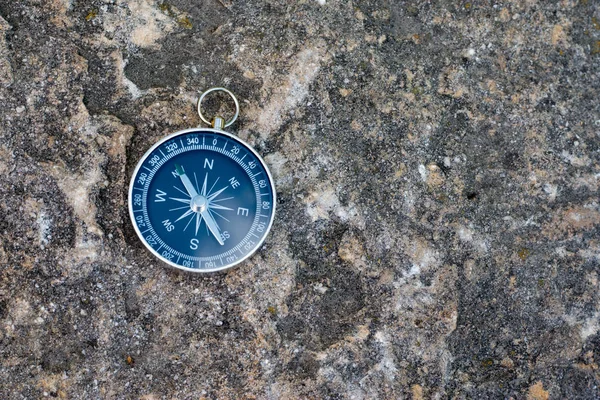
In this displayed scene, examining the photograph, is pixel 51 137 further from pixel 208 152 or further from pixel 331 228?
pixel 331 228

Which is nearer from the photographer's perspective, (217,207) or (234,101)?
(217,207)

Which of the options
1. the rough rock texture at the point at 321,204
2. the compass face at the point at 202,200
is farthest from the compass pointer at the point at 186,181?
the rough rock texture at the point at 321,204

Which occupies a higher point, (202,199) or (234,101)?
(234,101)

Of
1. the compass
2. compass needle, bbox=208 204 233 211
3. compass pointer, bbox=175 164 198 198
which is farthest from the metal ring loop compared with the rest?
compass needle, bbox=208 204 233 211

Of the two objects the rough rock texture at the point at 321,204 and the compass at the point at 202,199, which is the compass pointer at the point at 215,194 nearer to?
the compass at the point at 202,199

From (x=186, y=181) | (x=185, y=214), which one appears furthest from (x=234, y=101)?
(x=185, y=214)

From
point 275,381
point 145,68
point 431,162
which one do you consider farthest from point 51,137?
point 431,162

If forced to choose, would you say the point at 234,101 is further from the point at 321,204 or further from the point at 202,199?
the point at 321,204
